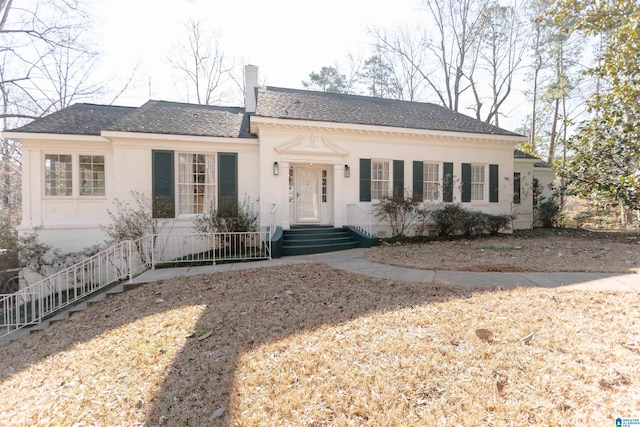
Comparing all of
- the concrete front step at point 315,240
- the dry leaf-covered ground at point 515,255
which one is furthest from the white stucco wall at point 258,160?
the dry leaf-covered ground at point 515,255

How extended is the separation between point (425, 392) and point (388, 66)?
86.4 ft

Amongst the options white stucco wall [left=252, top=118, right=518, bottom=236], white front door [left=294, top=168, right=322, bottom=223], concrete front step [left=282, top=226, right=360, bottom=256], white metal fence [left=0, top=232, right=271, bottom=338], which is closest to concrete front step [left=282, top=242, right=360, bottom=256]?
concrete front step [left=282, top=226, right=360, bottom=256]

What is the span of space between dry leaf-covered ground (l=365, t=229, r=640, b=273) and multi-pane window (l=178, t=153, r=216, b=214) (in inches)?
240

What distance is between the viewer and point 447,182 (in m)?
12.0

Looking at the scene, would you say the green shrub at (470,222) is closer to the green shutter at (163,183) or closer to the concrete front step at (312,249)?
the concrete front step at (312,249)

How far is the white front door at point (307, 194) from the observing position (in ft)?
36.6

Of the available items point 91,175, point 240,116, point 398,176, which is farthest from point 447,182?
point 91,175

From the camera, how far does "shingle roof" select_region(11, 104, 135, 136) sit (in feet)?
31.5

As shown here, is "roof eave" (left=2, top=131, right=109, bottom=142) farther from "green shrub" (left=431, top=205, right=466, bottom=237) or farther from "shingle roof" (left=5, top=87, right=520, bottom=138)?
"green shrub" (left=431, top=205, right=466, bottom=237)

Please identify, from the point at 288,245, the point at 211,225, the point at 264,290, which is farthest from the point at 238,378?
the point at 211,225

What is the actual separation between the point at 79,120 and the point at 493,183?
1664 centimetres

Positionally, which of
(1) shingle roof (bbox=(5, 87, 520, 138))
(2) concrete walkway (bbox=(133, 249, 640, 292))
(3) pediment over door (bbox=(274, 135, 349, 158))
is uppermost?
(1) shingle roof (bbox=(5, 87, 520, 138))

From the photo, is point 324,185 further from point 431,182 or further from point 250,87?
point 250,87

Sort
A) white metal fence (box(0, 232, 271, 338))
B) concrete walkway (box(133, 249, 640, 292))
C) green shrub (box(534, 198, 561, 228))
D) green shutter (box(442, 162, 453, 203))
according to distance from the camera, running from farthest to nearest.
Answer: green shrub (box(534, 198, 561, 228)), green shutter (box(442, 162, 453, 203)), white metal fence (box(0, 232, 271, 338)), concrete walkway (box(133, 249, 640, 292))
